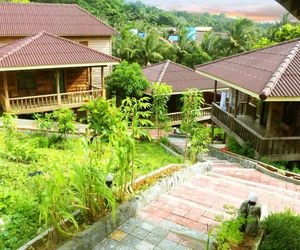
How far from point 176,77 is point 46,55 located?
8683mm

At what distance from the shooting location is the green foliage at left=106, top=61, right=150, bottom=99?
18578 mm

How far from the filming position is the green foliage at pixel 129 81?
1858 centimetres

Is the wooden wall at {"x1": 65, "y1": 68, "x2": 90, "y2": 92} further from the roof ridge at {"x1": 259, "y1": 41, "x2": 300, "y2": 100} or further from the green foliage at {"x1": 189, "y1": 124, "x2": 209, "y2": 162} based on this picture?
the roof ridge at {"x1": 259, "y1": 41, "x2": 300, "y2": 100}

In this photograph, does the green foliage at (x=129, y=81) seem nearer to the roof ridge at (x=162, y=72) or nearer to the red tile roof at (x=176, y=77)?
the roof ridge at (x=162, y=72)

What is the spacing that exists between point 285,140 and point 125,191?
7.08m

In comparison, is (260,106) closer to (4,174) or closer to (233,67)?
(233,67)

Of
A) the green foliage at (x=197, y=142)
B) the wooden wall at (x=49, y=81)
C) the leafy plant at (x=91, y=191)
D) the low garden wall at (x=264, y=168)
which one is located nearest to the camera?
the leafy plant at (x=91, y=191)

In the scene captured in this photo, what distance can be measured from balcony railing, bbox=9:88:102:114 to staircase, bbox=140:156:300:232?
8.69m

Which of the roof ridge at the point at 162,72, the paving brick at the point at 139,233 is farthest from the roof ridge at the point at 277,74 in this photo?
the roof ridge at the point at 162,72

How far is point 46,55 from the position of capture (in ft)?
49.1

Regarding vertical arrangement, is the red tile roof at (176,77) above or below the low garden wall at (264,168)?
above

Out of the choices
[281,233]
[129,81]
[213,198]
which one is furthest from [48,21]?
[281,233]

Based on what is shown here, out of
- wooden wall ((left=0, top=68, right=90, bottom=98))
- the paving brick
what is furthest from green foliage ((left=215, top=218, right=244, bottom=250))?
wooden wall ((left=0, top=68, right=90, bottom=98))

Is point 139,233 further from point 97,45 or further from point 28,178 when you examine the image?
point 97,45
